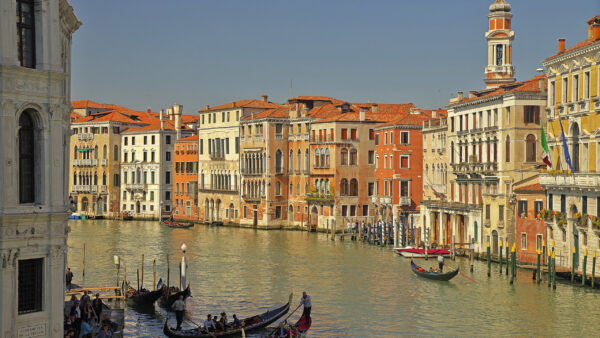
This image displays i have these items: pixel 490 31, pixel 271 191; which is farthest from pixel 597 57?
pixel 271 191

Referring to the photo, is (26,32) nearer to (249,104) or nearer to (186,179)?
(249,104)

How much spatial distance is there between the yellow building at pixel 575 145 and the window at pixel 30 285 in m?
16.9

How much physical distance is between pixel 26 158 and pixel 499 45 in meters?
Answer: 32.7

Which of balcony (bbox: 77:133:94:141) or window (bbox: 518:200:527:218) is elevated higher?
balcony (bbox: 77:133:94:141)

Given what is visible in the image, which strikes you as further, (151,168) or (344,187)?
(151,168)

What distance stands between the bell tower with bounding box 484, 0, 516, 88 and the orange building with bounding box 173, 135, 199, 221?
24.7 metres

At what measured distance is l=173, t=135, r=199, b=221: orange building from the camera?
62000mm

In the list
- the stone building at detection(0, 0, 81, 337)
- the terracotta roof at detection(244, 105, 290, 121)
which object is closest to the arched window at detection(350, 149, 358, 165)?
the terracotta roof at detection(244, 105, 290, 121)

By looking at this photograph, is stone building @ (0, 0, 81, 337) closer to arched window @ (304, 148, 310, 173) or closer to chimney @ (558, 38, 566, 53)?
chimney @ (558, 38, 566, 53)

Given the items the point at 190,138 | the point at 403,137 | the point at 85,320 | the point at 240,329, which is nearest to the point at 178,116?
the point at 190,138

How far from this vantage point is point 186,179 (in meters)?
62.8

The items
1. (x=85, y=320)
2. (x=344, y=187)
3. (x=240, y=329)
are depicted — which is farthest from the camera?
(x=344, y=187)

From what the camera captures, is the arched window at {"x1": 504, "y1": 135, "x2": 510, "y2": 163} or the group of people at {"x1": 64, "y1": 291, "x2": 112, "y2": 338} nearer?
the group of people at {"x1": 64, "y1": 291, "x2": 112, "y2": 338}

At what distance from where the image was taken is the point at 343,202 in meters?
50.9
